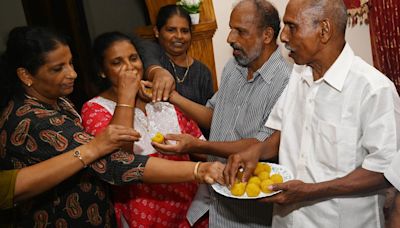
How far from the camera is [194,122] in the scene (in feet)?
7.24

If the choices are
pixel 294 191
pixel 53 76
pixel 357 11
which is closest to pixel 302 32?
pixel 294 191

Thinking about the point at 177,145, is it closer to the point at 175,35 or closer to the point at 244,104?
the point at 244,104

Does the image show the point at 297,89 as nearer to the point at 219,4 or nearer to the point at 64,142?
the point at 64,142

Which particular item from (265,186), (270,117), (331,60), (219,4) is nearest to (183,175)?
(265,186)

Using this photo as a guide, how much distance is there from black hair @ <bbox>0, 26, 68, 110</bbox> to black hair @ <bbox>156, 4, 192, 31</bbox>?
4.54 feet

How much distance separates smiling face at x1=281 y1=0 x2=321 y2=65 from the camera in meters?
1.49

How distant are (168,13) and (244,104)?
1219mm

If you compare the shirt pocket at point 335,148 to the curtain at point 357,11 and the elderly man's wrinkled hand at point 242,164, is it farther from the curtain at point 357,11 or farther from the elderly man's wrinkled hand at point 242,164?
the curtain at point 357,11

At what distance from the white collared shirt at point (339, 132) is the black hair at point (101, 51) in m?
0.88

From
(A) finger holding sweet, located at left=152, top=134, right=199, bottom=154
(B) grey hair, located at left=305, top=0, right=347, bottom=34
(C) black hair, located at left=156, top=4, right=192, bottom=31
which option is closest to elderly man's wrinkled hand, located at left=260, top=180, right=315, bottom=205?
(A) finger holding sweet, located at left=152, top=134, right=199, bottom=154

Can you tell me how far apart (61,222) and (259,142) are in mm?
878

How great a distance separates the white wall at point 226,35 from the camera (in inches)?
127

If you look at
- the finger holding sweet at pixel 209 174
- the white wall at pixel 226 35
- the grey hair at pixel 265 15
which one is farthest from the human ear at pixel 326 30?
the white wall at pixel 226 35

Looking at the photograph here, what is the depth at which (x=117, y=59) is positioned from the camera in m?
2.01
